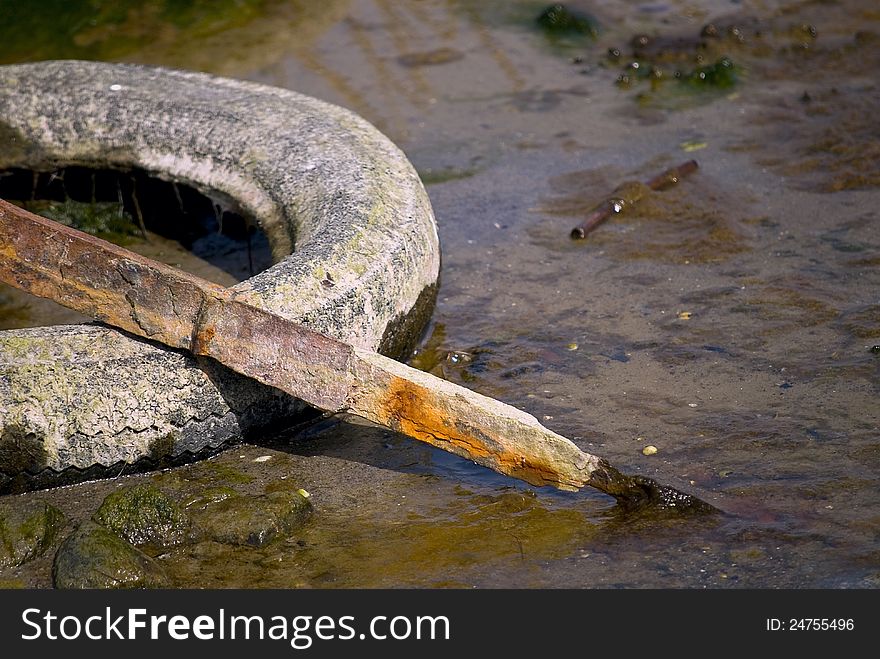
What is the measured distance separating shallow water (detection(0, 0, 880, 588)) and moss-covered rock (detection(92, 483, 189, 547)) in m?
0.13

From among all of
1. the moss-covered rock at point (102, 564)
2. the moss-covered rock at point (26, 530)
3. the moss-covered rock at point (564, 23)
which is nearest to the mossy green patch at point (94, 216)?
the moss-covered rock at point (26, 530)

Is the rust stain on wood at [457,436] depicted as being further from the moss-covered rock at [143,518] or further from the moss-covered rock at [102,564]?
the moss-covered rock at [102,564]

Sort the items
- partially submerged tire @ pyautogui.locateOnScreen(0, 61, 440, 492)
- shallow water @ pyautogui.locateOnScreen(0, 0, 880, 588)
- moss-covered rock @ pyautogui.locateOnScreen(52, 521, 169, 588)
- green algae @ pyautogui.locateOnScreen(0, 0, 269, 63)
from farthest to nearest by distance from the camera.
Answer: green algae @ pyautogui.locateOnScreen(0, 0, 269, 63) → partially submerged tire @ pyautogui.locateOnScreen(0, 61, 440, 492) → shallow water @ pyautogui.locateOnScreen(0, 0, 880, 588) → moss-covered rock @ pyautogui.locateOnScreen(52, 521, 169, 588)

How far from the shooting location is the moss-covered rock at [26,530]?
10.0ft

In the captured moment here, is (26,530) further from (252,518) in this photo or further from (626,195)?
(626,195)

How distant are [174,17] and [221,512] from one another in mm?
5480

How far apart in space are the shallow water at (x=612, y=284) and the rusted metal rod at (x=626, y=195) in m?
0.05

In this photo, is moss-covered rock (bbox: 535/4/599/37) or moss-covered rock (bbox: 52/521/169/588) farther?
A: moss-covered rock (bbox: 535/4/599/37)

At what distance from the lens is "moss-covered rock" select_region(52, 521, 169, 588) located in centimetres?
285

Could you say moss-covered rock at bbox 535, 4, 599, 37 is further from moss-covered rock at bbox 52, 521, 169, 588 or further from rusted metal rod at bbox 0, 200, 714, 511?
moss-covered rock at bbox 52, 521, 169, 588

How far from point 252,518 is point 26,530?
64 centimetres

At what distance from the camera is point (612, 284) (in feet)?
15.0

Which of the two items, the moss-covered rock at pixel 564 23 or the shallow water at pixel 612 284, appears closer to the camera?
the shallow water at pixel 612 284

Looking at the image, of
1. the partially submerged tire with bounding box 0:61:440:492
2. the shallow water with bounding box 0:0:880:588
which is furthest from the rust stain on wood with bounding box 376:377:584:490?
the partially submerged tire with bounding box 0:61:440:492
